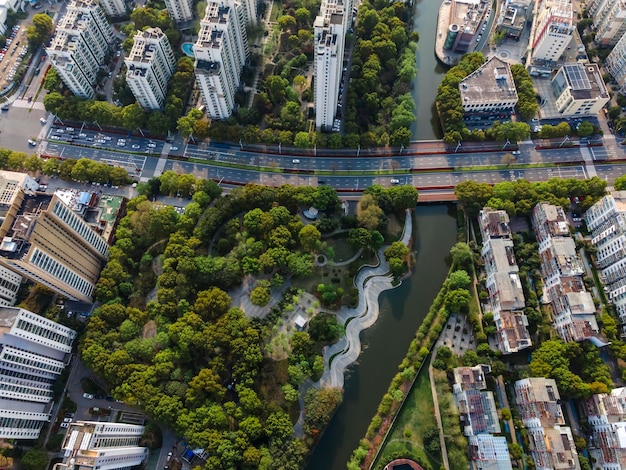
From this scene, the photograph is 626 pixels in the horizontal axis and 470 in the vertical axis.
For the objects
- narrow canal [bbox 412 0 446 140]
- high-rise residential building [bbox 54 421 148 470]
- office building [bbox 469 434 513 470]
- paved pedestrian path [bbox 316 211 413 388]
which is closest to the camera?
high-rise residential building [bbox 54 421 148 470]

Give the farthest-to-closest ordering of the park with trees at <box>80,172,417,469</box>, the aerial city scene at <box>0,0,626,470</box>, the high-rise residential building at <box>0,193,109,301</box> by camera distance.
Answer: the aerial city scene at <box>0,0,626,470</box> → the park with trees at <box>80,172,417,469</box> → the high-rise residential building at <box>0,193,109,301</box>

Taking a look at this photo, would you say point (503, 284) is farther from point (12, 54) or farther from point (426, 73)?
point (12, 54)

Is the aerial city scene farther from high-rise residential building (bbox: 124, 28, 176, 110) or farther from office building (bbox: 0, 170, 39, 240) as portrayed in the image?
high-rise residential building (bbox: 124, 28, 176, 110)

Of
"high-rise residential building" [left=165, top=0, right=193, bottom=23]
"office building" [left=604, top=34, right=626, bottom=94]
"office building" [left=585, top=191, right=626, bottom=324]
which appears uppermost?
"high-rise residential building" [left=165, top=0, right=193, bottom=23]

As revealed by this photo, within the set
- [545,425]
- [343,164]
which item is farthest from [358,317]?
[545,425]

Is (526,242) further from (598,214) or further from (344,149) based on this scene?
(344,149)

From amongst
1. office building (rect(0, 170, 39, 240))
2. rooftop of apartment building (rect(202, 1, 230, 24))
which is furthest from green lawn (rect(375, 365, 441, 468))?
rooftop of apartment building (rect(202, 1, 230, 24))
